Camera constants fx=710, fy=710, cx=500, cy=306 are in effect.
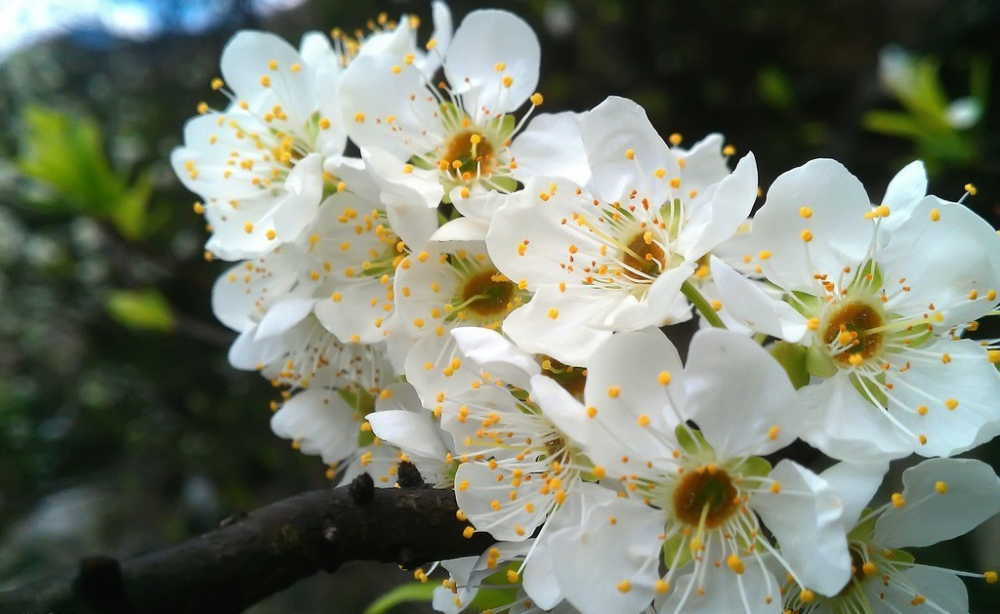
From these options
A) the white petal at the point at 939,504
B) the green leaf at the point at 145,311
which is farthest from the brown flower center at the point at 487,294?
the green leaf at the point at 145,311

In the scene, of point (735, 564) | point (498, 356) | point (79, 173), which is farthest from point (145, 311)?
point (735, 564)

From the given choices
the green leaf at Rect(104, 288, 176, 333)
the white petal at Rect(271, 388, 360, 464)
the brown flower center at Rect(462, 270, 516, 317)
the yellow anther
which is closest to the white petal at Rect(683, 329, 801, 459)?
the yellow anther

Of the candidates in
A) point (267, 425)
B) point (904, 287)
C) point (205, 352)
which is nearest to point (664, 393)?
point (904, 287)

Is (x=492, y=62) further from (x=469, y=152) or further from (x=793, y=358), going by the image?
(x=793, y=358)

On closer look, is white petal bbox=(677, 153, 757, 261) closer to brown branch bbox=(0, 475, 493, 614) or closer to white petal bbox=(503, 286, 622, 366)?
white petal bbox=(503, 286, 622, 366)

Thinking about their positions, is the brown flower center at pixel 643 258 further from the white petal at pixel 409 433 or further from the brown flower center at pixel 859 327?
the white petal at pixel 409 433
